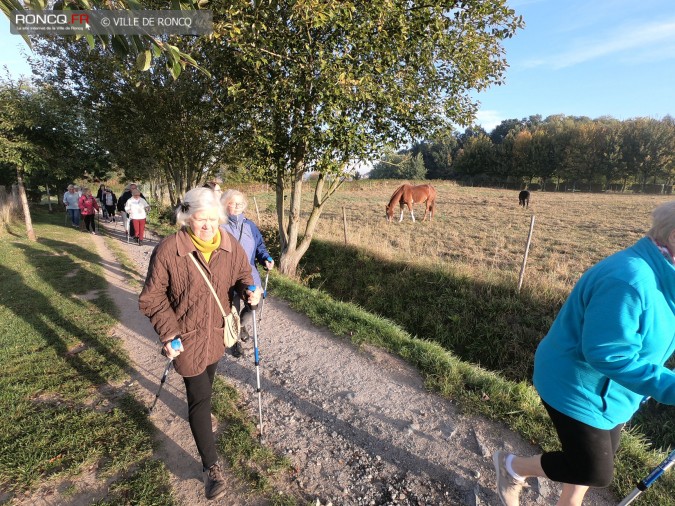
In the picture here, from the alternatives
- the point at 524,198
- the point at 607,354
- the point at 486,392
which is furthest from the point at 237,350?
the point at 524,198

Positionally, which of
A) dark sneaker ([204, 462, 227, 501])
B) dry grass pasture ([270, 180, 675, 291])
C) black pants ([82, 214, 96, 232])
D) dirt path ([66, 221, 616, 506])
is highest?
black pants ([82, 214, 96, 232])

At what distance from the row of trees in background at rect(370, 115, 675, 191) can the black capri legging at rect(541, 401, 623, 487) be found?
5086 centimetres

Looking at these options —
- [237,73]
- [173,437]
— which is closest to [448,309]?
[173,437]

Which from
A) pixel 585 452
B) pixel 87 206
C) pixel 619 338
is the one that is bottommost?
pixel 585 452

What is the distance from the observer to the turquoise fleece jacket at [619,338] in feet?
5.55

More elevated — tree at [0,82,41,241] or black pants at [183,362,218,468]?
tree at [0,82,41,241]

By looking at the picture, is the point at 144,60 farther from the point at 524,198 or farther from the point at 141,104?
the point at 524,198

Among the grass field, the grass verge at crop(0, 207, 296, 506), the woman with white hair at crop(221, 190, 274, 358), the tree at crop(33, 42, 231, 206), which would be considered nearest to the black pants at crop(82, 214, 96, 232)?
the tree at crop(33, 42, 231, 206)

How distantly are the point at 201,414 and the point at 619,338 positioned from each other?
2.66 metres

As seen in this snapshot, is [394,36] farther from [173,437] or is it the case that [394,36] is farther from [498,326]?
[173,437]

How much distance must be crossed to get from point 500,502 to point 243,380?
2.85 metres

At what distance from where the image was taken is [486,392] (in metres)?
3.94

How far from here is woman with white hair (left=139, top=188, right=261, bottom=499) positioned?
2506mm

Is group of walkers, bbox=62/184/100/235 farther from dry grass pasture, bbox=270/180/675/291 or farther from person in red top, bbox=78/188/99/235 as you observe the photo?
dry grass pasture, bbox=270/180/675/291
